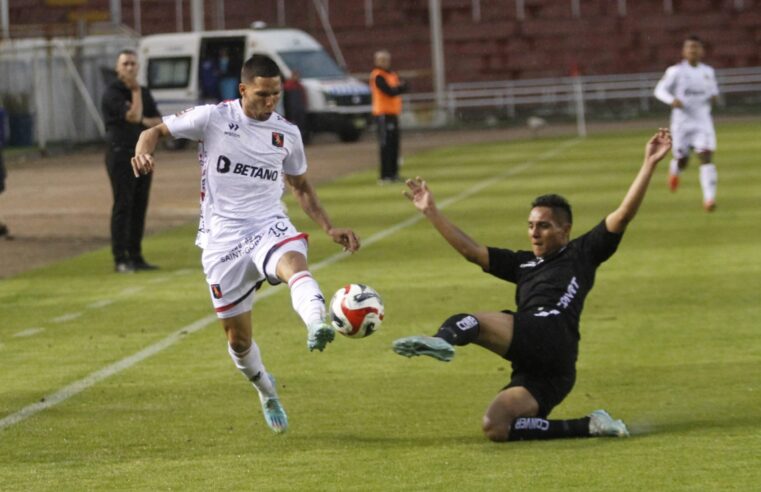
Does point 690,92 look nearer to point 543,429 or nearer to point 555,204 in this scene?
point 555,204

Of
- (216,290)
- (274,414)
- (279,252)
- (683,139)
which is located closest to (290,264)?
(279,252)

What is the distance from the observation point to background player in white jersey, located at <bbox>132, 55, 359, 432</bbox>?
925cm

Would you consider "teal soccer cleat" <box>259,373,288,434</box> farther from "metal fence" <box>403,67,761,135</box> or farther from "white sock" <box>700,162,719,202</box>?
"metal fence" <box>403,67,761,135</box>

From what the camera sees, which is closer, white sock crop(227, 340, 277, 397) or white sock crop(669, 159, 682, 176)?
white sock crop(227, 340, 277, 397)

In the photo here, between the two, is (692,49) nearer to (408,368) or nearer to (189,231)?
(189,231)

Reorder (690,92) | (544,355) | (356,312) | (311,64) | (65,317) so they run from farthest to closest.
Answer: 1. (311,64)
2. (690,92)
3. (65,317)
4. (544,355)
5. (356,312)

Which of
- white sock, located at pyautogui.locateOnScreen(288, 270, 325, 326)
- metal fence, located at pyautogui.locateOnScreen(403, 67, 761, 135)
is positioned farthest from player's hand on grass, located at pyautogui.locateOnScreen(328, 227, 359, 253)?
metal fence, located at pyautogui.locateOnScreen(403, 67, 761, 135)

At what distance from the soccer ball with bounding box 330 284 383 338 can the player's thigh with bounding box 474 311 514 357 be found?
0.54 meters

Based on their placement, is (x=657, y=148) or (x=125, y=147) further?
(x=125, y=147)

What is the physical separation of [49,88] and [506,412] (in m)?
39.0

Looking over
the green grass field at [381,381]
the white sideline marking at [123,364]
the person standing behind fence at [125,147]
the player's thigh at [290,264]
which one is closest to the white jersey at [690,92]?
the green grass field at [381,381]

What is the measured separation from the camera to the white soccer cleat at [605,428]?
8.62 meters

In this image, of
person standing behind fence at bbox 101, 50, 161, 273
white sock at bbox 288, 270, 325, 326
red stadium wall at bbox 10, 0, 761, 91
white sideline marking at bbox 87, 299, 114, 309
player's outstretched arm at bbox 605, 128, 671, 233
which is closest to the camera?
white sock at bbox 288, 270, 325, 326

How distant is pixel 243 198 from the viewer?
9414 mm
